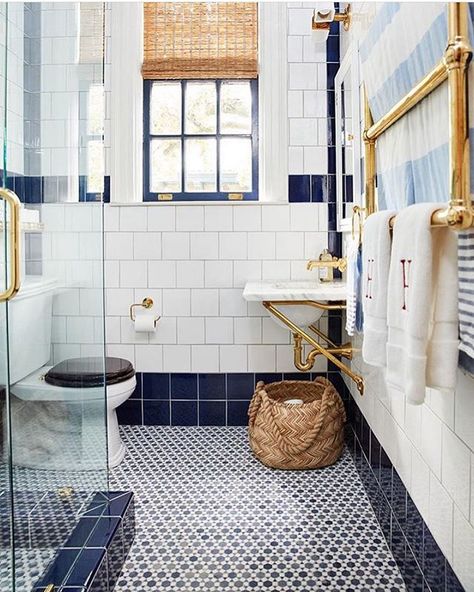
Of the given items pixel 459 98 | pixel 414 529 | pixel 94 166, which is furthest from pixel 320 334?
pixel 459 98

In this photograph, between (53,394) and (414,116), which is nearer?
(414,116)

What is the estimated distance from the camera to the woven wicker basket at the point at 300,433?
2.59 meters

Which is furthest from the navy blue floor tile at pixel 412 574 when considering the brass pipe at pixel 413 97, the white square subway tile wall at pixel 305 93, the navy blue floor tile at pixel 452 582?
the white square subway tile wall at pixel 305 93

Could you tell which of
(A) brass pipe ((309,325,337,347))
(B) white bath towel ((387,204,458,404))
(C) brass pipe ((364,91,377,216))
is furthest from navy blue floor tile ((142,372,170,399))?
(B) white bath towel ((387,204,458,404))

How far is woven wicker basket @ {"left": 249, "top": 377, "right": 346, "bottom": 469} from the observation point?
2.59 m

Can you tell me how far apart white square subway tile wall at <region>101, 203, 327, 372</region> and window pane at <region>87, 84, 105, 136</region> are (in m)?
1.24

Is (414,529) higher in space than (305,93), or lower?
lower

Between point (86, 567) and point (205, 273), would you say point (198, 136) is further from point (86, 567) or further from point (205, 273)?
point (86, 567)

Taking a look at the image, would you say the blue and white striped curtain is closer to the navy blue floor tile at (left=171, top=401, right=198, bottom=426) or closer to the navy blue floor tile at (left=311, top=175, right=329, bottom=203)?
the navy blue floor tile at (left=311, top=175, right=329, bottom=203)

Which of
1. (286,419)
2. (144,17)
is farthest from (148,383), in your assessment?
(144,17)

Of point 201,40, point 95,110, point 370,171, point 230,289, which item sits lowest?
point 230,289

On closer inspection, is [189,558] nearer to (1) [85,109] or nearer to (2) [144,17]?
(1) [85,109]

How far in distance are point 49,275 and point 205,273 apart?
1.51 meters

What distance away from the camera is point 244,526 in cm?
211
